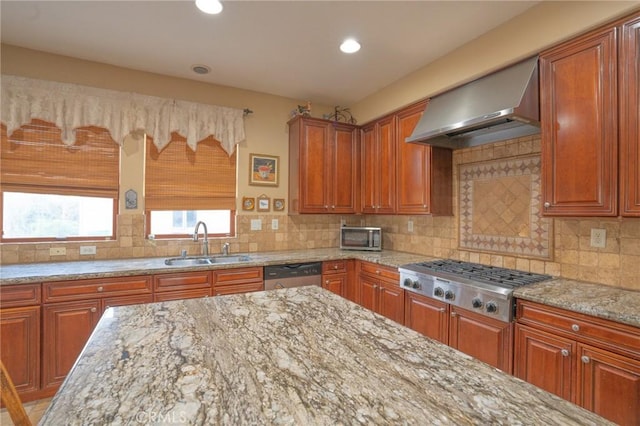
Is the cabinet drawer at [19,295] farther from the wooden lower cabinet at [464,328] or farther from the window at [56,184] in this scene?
the wooden lower cabinet at [464,328]

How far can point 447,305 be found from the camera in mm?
2328

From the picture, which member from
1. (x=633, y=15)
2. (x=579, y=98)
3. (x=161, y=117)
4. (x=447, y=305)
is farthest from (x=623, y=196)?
(x=161, y=117)

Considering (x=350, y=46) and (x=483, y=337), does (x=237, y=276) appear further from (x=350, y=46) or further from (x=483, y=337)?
(x=350, y=46)

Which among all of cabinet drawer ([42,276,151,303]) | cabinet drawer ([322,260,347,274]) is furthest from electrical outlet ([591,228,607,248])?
cabinet drawer ([42,276,151,303])

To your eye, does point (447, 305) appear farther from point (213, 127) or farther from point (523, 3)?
point (213, 127)

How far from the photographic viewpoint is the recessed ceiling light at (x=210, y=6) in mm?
2027

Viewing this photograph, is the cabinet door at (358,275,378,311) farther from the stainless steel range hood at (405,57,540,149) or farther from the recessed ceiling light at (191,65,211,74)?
the recessed ceiling light at (191,65,211,74)

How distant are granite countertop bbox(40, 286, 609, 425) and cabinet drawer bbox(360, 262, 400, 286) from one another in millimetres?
1645

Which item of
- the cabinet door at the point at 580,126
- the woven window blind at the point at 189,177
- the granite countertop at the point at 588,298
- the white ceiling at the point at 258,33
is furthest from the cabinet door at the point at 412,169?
the woven window blind at the point at 189,177

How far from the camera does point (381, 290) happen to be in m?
2.96

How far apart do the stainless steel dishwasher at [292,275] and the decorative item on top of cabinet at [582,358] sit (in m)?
1.79

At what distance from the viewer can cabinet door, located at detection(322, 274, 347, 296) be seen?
319 centimetres

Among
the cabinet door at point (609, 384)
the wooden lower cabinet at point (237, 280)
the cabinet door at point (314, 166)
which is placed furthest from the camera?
the cabinet door at point (314, 166)

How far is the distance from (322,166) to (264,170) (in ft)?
2.26
